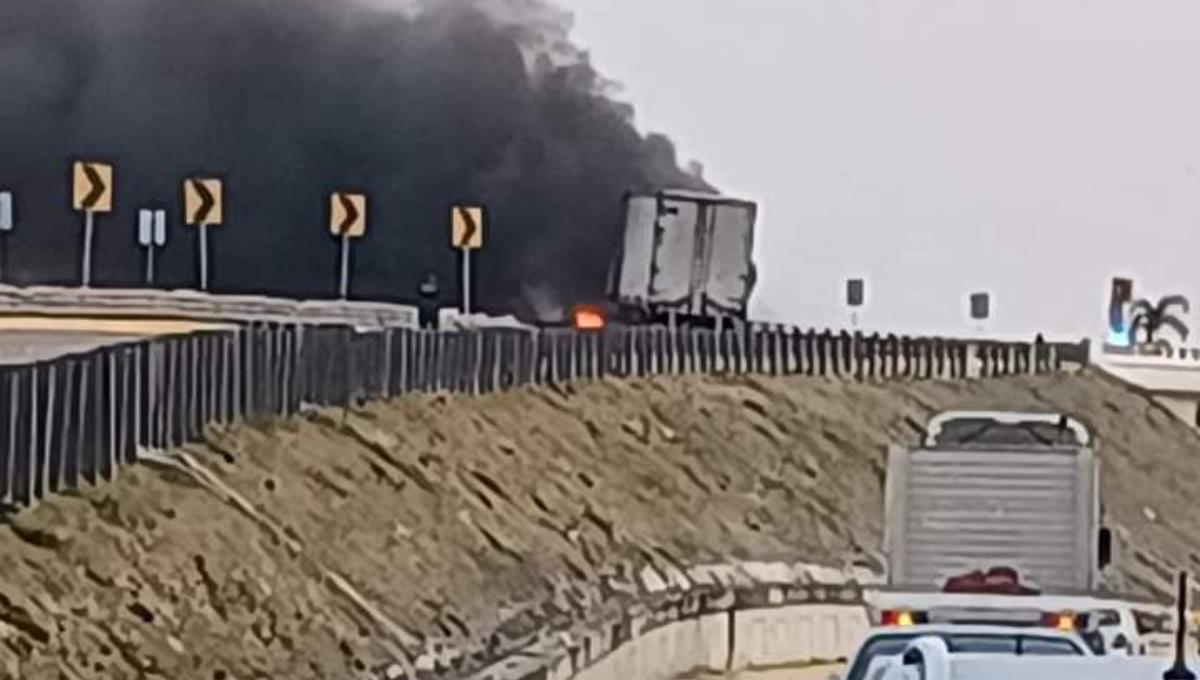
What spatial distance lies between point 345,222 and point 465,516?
30.9 meters

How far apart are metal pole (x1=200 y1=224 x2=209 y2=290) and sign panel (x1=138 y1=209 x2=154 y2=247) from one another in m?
1.09

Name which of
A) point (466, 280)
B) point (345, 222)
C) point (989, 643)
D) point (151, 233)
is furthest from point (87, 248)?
point (989, 643)

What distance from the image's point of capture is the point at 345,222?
64.6 metres

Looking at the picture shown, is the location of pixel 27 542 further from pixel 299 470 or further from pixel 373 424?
pixel 373 424

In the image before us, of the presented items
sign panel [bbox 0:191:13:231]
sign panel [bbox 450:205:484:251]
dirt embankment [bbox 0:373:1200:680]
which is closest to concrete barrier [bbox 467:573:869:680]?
dirt embankment [bbox 0:373:1200:680]

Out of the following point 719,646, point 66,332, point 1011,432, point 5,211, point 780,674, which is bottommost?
point 780,674

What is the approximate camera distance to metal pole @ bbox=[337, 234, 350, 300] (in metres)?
66.1

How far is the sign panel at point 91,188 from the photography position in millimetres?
58594

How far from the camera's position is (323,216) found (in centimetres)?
7000

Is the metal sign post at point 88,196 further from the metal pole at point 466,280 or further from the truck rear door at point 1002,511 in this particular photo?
the truck rear door at point 1002,511

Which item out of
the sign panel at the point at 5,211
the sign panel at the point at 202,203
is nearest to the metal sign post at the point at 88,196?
the sign panel at the point at 5,211

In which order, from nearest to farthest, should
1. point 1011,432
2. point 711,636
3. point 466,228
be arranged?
point 1011,432 < point 711,636 < point 466,228

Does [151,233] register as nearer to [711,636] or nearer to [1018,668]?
[711,636]

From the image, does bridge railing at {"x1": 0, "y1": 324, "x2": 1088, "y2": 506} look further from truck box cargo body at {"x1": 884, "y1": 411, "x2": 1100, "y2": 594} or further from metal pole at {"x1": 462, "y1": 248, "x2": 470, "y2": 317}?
metal pole at {"x1": 462, "y1": 248, "x2": 470, "y2": 317}
